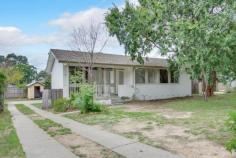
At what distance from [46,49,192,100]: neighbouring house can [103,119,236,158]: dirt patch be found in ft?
38.0

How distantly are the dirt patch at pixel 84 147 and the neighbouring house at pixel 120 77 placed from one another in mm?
12771

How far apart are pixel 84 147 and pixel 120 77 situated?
1813cm

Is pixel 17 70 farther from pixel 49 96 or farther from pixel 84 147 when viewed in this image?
pixel 84 147

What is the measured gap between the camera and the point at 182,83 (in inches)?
1124

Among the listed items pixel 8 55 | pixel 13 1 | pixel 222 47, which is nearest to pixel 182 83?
pixel 13 1

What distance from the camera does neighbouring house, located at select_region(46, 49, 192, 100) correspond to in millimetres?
22078

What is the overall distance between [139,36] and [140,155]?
1545 cm

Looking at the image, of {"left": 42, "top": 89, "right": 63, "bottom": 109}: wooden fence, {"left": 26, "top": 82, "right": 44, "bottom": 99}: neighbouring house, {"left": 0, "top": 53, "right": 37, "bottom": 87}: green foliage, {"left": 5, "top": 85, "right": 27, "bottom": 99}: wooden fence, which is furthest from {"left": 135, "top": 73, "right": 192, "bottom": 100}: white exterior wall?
{"left": 5, "top": 85, "right": 27, "bottom": 99}: wooden fence

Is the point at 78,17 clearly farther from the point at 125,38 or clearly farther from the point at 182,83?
the point at 182,83

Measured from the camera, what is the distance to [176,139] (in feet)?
26.5

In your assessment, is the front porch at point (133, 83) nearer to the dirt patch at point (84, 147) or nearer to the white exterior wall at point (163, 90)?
the white exterior wall at point (163, 90)

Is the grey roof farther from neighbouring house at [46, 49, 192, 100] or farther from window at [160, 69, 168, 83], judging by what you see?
Answer: window at [160, 69, 168, 83]

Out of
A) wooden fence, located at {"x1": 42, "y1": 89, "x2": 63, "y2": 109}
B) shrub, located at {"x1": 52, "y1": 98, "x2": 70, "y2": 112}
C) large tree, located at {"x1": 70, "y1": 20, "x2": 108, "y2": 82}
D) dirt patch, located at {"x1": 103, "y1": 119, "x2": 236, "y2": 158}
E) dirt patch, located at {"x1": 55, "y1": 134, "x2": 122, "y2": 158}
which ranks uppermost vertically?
large tree, located at {"x1": 70, "y1": 20, "x2": 108, "y2": 82}

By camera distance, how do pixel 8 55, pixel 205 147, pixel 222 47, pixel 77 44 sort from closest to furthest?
pixel 205 147, pixel 222 47, pixel 77 44, pixel 8 55
